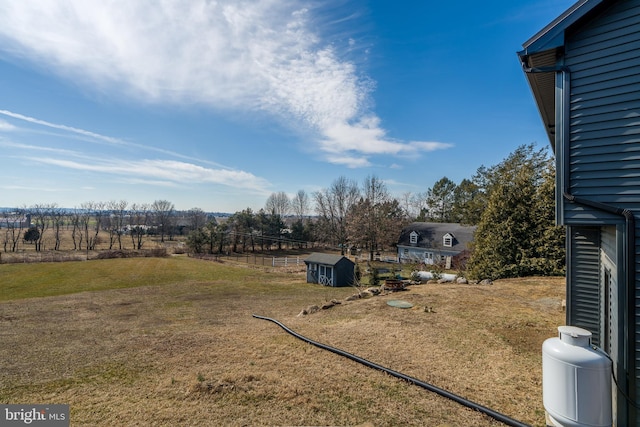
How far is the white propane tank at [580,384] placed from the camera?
9.53 ft

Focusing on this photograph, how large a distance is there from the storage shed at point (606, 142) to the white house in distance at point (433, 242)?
2554cm

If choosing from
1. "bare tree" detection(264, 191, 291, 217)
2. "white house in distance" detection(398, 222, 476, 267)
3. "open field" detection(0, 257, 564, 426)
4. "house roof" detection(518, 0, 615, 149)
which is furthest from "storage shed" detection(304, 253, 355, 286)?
"bare tree" detection(264, 191, 291, 217)

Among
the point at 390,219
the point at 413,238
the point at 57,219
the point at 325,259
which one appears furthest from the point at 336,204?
the point at 57,219

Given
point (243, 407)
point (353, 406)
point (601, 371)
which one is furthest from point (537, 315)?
point (243, 407)

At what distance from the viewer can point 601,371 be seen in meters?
2.91

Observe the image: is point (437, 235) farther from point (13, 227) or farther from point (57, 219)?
point (13, 227)

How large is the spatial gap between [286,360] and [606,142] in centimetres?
570

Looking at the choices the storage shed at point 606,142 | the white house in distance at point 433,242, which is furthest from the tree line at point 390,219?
the storage shed at point 606,142

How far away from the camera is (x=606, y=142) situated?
11.0 feet

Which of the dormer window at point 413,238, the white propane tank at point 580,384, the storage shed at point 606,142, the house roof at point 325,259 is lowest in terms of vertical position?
the house roof at point 325,259

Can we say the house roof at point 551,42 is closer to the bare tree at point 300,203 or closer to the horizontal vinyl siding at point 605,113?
the horizontal vinyl siding at point 605,113

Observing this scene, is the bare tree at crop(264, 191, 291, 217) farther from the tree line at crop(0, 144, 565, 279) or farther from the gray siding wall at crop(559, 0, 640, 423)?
the gray siding wall at crop(559, 0, 640, 423)

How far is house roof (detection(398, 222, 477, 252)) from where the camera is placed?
29.0 metres

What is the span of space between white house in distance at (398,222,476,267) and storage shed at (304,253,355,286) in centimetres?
1113
